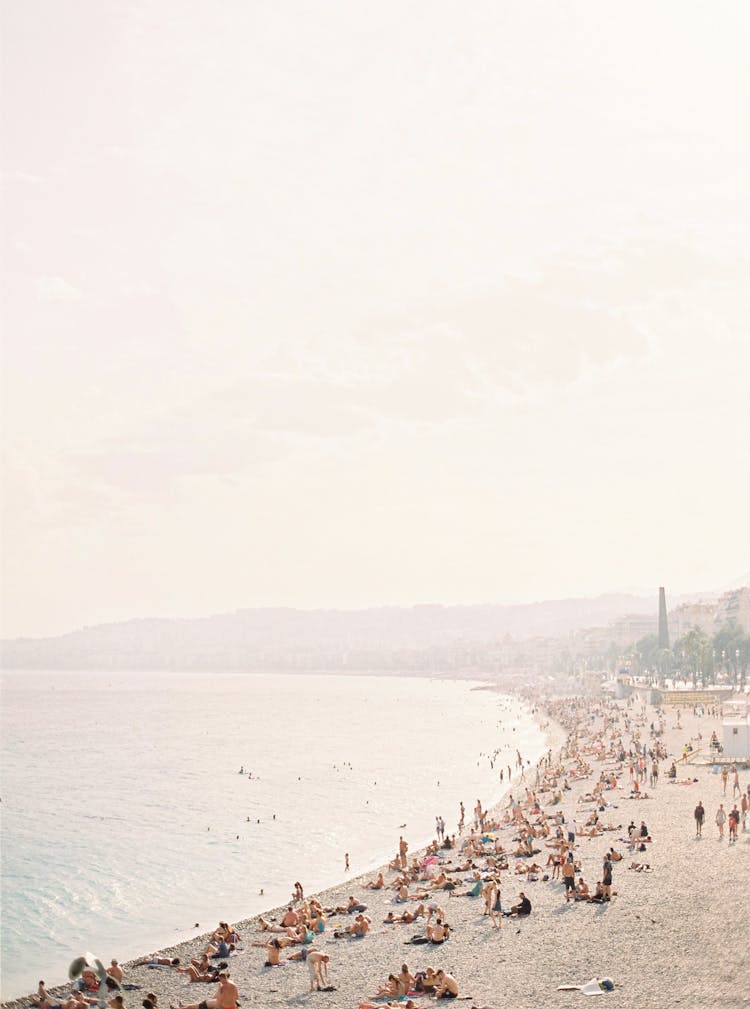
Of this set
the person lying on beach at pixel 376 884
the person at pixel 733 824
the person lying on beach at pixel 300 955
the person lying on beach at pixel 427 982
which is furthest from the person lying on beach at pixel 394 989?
the person at pixel 733 824

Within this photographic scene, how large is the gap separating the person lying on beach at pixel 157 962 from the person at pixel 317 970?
14.3ft

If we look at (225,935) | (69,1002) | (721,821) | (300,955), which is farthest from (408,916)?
(721,821)

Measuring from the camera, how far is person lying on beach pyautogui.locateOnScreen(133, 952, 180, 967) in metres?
22.4

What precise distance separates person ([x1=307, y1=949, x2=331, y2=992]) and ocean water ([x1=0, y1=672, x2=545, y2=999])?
847cm

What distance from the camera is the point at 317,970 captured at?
19547mm

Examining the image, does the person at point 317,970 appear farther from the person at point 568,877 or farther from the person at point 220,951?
the person at point 568,877

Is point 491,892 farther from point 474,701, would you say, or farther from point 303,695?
point 303,695

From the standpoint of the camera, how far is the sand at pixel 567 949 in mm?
17203

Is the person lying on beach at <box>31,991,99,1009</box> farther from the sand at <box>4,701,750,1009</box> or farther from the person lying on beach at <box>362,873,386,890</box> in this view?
the person lying on beach at <box>362,873,386,890</box>

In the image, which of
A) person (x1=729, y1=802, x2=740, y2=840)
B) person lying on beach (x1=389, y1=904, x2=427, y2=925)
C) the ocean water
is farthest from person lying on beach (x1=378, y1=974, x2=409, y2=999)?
person (x1=729, y1=802, x2=740, y2=840)

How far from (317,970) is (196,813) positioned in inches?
1274

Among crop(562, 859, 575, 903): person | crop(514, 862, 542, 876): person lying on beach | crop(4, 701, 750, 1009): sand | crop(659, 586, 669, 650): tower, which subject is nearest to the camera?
crop(4, 701, 750, 1009): sand

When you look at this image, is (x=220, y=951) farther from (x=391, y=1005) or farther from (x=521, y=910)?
(x=391, y=1005)

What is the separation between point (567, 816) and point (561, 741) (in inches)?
1563
